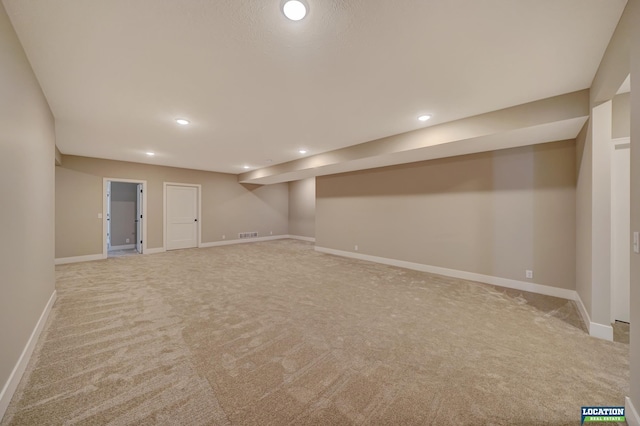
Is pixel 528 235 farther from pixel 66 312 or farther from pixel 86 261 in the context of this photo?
pixel 86 261

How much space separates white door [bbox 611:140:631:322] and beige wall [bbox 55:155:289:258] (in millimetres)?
8710

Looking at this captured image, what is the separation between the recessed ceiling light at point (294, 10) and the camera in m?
1.51

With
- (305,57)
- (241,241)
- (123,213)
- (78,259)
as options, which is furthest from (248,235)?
(305,57)

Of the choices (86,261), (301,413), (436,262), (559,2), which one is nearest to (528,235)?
(436,262)

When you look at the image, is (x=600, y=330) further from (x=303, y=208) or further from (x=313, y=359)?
(x=303, y=208)

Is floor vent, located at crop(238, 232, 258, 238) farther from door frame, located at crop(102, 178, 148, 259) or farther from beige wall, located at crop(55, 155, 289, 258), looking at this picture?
door frame, located at crop(102, 178, 148, 259)

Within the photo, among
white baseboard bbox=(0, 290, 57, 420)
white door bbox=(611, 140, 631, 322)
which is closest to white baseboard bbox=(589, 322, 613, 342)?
white door bbox=(611, 140, 631, 322)

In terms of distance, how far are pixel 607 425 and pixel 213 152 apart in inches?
250

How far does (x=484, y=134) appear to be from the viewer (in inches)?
127

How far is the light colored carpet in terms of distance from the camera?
1.52 metres

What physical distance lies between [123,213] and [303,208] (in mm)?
6031

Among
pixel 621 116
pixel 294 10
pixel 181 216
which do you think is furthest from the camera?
pixel 181 216

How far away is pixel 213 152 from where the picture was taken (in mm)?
5469
